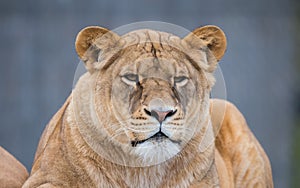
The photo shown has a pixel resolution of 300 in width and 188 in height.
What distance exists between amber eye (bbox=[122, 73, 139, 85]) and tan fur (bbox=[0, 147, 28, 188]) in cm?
74

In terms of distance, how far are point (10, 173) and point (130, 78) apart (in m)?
0.82

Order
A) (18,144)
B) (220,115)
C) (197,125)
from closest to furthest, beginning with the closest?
1. (197,125)
2. (220,115)
3. (18,144)

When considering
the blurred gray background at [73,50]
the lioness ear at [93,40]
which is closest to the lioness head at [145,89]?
the lioness ear at [93,40]

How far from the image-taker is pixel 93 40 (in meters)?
3.09

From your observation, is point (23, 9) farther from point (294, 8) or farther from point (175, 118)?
point (175, 118)

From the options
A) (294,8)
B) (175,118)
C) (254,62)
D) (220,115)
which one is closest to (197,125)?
(175,118)

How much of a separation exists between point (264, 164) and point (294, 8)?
8.76ft

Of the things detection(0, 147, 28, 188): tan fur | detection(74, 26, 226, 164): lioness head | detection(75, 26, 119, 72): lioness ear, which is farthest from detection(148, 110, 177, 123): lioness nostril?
detection(0, 147, 28, 188): tan fur

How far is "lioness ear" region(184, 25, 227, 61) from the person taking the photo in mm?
3191

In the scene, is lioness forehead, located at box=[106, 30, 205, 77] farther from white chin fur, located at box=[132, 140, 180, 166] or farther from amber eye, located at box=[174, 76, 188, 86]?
white chin fur, located at box=[132, 140, 180, 166]

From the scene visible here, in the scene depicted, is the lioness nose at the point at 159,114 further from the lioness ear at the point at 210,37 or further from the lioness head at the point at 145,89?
the lioness ear at the point at 210,37

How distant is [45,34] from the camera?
5.80 metres

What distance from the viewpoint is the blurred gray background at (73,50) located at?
18.8ft

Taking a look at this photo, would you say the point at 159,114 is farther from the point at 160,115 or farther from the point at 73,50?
the point at 73,50
